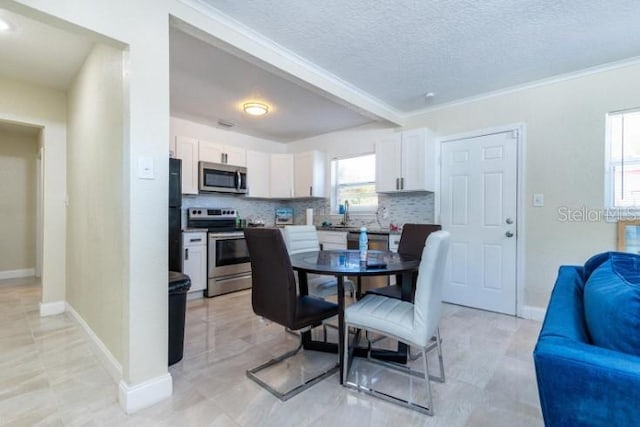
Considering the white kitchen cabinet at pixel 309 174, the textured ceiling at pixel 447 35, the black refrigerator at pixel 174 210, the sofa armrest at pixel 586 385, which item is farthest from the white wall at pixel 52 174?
the sofa armrest at pixel 586 385

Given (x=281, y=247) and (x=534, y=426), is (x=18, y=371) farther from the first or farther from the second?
(x=534, y=426)

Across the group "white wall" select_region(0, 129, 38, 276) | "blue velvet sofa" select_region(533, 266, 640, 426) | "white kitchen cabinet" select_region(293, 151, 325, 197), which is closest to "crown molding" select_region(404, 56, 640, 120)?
"white kitchen cabinet" select_region(293, 151, 325, 197)

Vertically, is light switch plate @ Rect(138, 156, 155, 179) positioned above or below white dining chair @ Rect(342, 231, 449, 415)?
above

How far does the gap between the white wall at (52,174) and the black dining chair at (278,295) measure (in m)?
2.69

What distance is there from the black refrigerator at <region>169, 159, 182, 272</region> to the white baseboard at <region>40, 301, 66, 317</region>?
115 cm

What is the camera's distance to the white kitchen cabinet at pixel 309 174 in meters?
4.99

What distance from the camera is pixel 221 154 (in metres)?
4.58

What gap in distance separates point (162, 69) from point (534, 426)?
276cm

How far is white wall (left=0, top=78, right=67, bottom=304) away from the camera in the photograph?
3.17 metres

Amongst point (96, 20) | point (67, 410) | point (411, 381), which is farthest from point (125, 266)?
point (411, 381)

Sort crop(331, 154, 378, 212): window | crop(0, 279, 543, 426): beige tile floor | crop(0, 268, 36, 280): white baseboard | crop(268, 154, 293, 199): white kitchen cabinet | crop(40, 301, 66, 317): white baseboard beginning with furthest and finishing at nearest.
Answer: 1. crop(268, 154, 293, 199): white kitchen cabinet
2. crop(0, 268, 36, 280): white baseboard
3. crop(331, 154, 378, 212): window
4. crop(40, 301, 66, 317): white baseboard
5. crop(0, 279, 543, 426): beige tile floor

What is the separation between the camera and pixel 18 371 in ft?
6.95

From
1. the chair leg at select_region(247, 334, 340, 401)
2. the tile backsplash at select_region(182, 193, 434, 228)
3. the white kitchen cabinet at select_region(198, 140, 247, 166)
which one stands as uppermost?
the white kitchen cabinet at select_region(198, 140, 247, 166)

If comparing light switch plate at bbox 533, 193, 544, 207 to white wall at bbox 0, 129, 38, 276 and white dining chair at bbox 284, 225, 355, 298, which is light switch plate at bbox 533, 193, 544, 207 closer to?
white dining chair at bbox 284, 225, 355, 298
